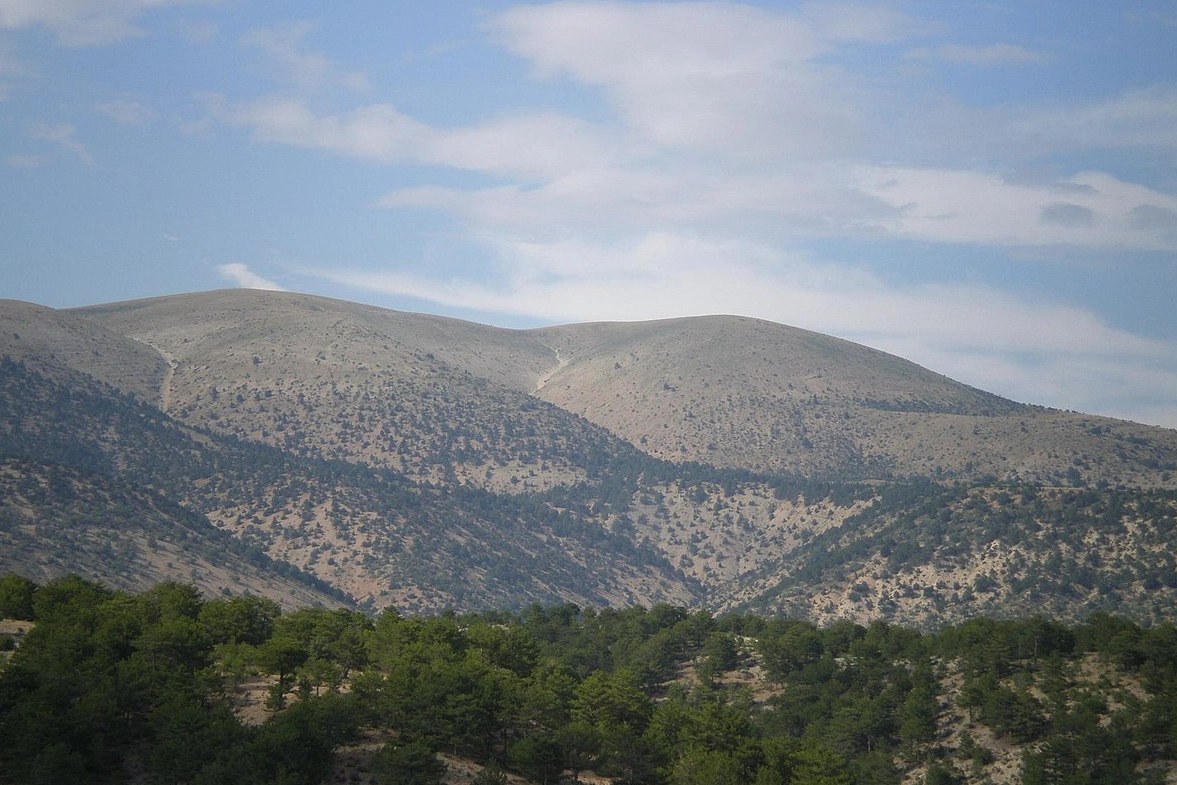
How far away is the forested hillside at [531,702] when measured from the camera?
5094 centimetres

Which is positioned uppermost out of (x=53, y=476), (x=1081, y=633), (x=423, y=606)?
(x=1081, y=633)

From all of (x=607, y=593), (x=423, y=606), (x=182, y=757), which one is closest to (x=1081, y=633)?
(x=182, y=757)

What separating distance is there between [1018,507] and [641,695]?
102m

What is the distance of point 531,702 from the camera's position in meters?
60.8

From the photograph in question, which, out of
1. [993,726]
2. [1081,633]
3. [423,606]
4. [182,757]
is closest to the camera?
[182,757]

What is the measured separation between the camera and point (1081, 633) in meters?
82.9

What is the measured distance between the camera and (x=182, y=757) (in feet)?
160

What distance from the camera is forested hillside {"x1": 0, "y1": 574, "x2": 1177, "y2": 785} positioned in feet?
167

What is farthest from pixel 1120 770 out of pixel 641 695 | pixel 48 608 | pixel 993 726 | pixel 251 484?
pixel 251 484

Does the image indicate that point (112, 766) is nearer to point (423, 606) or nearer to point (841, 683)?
point (841, 683)

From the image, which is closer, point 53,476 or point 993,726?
point 993,726

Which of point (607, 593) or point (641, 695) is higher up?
point (641, 695)

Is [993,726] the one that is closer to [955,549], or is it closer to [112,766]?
[112,766]

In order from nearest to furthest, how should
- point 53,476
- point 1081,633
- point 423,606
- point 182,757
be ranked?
1. point 182,757
2. point 1081,633
3. point 53,476
4. point 423,606
